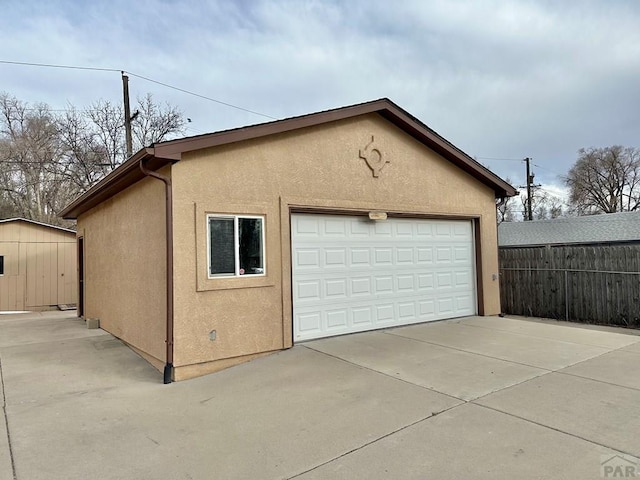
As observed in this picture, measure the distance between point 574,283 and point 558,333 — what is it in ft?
12.4

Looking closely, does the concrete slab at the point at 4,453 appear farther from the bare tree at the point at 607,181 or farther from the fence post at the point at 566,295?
the bare tree at the point at 607,181

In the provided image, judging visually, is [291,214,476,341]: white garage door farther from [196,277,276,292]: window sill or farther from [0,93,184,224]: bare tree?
[0,93,184,224]: bare tree

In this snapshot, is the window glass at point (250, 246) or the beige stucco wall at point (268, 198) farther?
the window glass at point (250, 246)

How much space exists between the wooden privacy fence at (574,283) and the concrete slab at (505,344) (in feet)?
13.8

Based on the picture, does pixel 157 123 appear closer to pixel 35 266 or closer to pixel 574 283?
pixel 35 266

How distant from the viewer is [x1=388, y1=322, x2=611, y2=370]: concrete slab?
610 cm

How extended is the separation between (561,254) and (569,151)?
104 ft

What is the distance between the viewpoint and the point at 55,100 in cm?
2114

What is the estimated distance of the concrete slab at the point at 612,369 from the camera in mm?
5117

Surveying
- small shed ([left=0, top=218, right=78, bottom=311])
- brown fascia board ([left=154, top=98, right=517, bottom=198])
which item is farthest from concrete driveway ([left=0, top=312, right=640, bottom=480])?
small shed ([left=0, top=218, right=78, bottom=311])

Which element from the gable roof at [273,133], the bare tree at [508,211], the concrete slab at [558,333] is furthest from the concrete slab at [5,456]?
the bare tree at [508,211]

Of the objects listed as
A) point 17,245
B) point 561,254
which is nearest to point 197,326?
point 561,254

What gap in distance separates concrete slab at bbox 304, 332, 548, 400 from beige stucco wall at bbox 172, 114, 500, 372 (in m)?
1.16

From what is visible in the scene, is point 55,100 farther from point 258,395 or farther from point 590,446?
point 590,446
